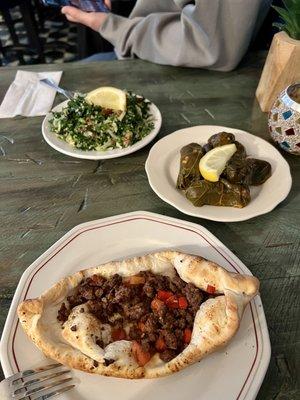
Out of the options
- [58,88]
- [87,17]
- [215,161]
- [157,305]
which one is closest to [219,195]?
[215,161]

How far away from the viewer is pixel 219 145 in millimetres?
1976

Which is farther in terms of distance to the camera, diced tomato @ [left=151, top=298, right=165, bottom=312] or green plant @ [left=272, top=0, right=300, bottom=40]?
green plant @ [left=272, top=0, right=300, bottom=40]

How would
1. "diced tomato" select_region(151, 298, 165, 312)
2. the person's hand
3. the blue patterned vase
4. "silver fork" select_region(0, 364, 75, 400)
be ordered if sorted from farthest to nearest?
the person's hand
the blue patterned vase
"diced tomato" select_region(151, 298, 165, 312)
"silver fork" select_region(0, 364, 75, 400)

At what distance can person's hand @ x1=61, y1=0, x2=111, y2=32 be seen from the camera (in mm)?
3262

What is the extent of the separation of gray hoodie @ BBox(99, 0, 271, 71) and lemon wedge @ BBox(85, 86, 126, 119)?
0.80 metres

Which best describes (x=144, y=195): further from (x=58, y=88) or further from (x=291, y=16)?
(x=291, y=16)

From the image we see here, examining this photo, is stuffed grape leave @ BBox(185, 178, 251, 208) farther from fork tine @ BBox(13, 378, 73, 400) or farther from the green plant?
the green plant

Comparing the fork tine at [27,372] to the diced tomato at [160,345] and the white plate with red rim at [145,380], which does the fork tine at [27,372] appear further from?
the diced tomato at [160,345]

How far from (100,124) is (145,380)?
145 cm

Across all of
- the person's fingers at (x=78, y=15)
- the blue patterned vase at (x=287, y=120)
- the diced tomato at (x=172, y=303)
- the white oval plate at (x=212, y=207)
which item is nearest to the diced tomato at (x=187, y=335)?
the diced tomato at (x=172, y=303)

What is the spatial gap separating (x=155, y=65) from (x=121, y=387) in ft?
7.89

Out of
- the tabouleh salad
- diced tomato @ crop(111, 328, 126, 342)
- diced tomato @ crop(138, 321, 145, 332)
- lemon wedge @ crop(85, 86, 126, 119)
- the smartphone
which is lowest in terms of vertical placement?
diced tomato @ crop(111, 328, 126, 342)

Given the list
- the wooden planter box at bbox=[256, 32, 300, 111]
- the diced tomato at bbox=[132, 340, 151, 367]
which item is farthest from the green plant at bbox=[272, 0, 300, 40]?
the diced tomato at bbox=[132, 340, 151, 367]

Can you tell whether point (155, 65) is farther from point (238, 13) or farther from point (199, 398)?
point (199, 398)
